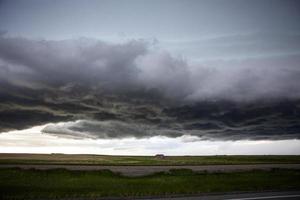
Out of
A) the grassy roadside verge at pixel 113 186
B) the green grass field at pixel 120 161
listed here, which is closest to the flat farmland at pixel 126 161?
the green grass field at pixel 120 161

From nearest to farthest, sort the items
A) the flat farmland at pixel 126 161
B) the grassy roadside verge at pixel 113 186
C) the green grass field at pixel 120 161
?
the grassy roadside verge at pixel 113 186, the flat farmland at pixel 126 161, the green grass field at pixel 120 161

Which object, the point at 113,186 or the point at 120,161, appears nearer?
the point at 113,186

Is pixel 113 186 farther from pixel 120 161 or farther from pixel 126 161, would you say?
pixel 126 161

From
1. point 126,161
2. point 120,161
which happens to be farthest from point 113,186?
point 126,161

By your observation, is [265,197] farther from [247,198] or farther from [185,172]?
[185,172]

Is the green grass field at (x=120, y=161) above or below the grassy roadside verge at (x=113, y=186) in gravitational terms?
above

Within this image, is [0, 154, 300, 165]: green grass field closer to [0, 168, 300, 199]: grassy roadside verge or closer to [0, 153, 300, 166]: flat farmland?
[0, 153, 300, 166]: flat farmland

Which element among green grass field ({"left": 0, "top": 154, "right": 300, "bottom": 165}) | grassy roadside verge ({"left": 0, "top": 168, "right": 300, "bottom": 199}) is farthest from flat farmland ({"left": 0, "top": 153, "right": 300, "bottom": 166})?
grassy roadside verge ({"left": 0, "top": 168, "right": 300, "bottom": 199})

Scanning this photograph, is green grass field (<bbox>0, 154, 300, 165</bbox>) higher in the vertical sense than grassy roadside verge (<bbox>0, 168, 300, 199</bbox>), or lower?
higher

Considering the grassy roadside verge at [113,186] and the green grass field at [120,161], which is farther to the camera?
the green grass field at [120,161]

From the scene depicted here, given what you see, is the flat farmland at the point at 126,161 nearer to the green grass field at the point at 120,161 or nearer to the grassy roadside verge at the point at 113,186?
the green grass field at the point at 120,161

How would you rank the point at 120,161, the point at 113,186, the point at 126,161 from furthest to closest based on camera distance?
the point at 126,161 < the point at 120,161 < the point at 113,186

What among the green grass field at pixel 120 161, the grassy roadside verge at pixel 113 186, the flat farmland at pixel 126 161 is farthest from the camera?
the green grass field at pixel 120 161

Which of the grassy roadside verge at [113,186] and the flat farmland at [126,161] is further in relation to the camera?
the flat farmland at [126,161]
